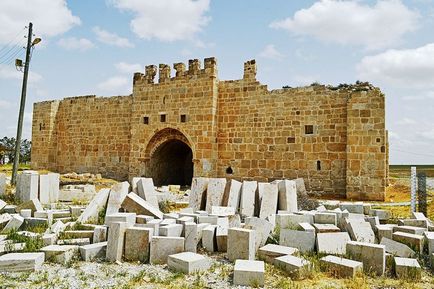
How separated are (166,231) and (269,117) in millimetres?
8765

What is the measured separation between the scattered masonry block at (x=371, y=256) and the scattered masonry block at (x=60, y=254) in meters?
4.45

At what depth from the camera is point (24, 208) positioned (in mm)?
8820

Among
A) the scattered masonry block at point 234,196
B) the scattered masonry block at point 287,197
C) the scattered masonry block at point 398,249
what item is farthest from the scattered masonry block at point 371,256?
the scattered masonry block at point 234,196

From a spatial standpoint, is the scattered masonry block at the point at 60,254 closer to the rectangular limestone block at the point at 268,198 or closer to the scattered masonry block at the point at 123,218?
the scattered masonry block at the point at 123,218

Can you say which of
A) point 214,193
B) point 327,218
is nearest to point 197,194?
point 214,193

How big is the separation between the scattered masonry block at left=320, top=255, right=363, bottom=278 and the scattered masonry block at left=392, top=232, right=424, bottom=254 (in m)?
1.67

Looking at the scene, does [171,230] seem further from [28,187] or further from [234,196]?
[28,187]

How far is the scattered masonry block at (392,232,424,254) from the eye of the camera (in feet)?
20.9

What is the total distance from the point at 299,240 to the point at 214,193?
10.5 ft

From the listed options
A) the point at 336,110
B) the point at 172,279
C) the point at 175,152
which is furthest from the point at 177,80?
the point at 172,279

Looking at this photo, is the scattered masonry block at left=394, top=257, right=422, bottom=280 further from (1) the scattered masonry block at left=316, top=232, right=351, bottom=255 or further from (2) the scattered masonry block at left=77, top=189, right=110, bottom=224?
(2) the scattered masonry block at left=77, top=189, right=110, bottom=224

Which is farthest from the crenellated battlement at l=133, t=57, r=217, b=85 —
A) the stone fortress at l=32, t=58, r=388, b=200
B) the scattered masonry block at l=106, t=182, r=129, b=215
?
the scattered masonry block at l=106, t=182, r=129, b=215

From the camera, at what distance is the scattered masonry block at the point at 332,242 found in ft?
20.3

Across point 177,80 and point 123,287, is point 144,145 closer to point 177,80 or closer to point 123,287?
point 177,80
